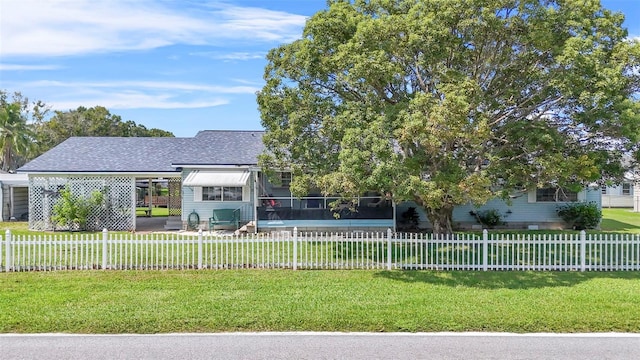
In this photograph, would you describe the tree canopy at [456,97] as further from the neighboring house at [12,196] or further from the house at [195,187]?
the neighboring house at [12,196]

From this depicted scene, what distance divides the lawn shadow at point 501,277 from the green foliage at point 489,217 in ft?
30.6

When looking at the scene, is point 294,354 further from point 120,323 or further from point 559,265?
point 559,265

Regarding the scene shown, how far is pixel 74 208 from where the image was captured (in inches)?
854

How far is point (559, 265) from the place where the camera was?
13391mm

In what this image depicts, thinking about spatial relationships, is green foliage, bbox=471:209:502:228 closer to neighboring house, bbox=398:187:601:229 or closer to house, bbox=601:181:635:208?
neighboring house, bbox=398:187:601:229

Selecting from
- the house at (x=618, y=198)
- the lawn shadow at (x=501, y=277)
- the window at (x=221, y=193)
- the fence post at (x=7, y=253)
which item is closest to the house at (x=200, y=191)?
A: the window at (x=221, y=193)

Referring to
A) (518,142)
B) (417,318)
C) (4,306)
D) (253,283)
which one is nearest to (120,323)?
(4,306)

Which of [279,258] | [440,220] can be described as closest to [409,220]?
[440,220]

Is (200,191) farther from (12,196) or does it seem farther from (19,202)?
(19,202)

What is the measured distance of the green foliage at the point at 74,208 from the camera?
21.7 metres

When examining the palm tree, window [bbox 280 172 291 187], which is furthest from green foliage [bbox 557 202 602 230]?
the palm tree

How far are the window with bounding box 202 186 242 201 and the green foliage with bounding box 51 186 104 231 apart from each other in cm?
471

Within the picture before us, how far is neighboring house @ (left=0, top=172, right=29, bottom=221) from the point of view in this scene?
2720 cm

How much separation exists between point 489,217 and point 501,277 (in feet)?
34.4
